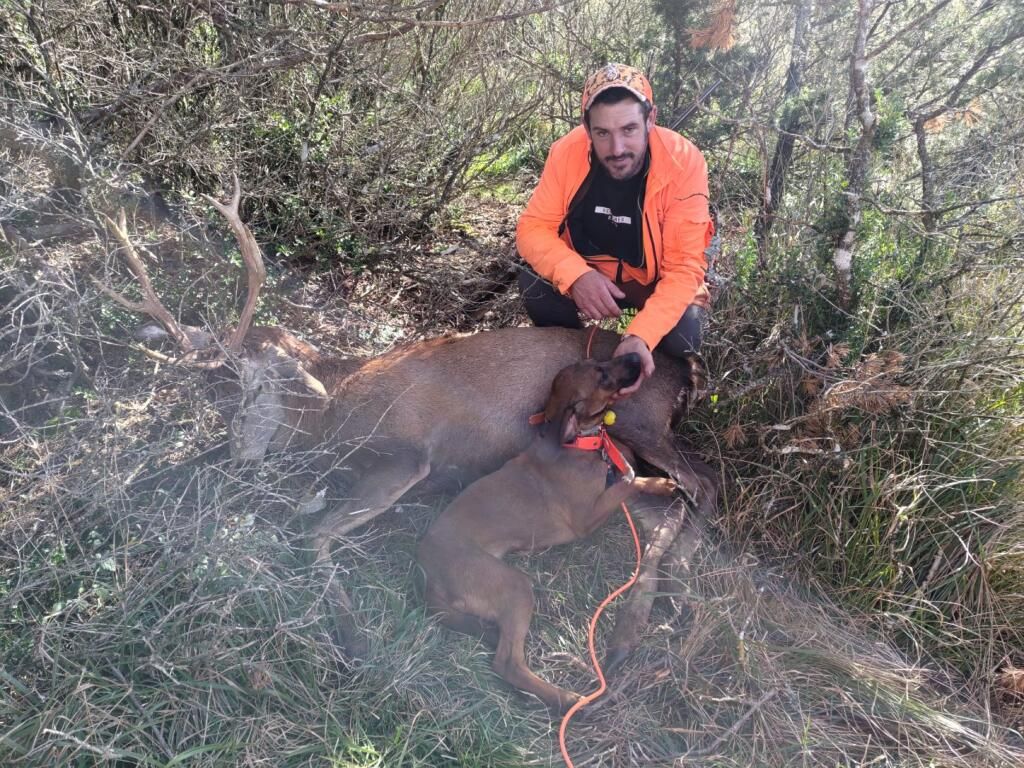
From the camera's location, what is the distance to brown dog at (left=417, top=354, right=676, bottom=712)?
335 cm

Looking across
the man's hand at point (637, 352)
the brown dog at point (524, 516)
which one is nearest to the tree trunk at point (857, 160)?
the man's hand at point (637, 352)

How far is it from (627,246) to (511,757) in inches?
104

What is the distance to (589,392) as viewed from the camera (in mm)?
3758

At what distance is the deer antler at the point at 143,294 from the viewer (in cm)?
301

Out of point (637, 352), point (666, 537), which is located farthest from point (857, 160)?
point (666, 537)

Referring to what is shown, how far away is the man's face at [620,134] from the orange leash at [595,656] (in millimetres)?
1766

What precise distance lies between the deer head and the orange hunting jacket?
4.86 feet

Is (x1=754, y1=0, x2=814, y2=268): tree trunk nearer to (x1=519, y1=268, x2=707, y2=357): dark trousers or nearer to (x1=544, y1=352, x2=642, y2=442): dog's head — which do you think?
(x1=519, y1=268, x2=707, y2=357): dark trousers

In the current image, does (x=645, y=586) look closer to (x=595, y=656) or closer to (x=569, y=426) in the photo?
(x=595, y=656)

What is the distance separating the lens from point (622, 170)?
390 cm

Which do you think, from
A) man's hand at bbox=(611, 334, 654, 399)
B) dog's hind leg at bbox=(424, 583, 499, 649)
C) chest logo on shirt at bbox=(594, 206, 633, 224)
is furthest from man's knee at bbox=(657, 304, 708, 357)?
dog's hind leg at bbox=(424, 583, 499, 649)

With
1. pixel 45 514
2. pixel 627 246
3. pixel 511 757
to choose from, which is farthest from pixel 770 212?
pixel 45 514

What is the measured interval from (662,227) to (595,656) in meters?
2.19

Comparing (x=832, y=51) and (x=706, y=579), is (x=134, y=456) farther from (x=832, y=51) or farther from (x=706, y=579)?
(x=832, y=51)
